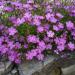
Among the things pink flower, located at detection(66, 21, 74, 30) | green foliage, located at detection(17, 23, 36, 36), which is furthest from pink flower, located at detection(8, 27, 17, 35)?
pink flower, located at detection(66, 21, 74, 30)

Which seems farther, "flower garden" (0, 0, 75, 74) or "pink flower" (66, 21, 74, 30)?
"pink flower" (66, 21, 74, 30)

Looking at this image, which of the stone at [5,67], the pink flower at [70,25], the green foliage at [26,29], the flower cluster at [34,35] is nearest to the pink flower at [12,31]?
the flower cluster at [34,35]

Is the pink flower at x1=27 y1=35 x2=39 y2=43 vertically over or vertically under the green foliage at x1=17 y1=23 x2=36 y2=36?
under

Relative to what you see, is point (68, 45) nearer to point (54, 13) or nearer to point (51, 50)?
point (51, 50)

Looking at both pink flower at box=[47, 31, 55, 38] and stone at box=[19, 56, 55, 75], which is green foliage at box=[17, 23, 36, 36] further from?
stone at box=[19, 56, 55, 75]

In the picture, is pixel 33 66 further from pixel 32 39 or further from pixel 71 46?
pixel 71 46

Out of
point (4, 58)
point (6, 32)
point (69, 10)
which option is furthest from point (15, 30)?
point (69, 10)

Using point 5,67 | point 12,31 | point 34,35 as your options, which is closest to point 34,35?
point 34,35

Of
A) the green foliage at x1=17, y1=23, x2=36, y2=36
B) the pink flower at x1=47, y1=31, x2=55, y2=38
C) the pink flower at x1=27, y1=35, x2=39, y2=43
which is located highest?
the green foliage at x1=17, y1=23, x2=36, y2=36
